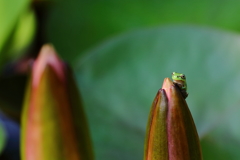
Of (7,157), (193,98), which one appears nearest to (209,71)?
(193,98)

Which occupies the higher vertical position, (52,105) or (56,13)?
(56,13)

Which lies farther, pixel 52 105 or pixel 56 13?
pixel 56 13

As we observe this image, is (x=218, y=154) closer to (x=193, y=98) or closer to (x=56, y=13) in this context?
(x=193, y=98)

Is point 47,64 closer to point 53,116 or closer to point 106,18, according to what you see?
point 53,116

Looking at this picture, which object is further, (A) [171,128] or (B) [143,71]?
(B) [143,71]

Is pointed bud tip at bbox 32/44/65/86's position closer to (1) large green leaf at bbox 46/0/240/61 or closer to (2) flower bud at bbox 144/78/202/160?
(2) flower bud at bbox 144/78/202/160

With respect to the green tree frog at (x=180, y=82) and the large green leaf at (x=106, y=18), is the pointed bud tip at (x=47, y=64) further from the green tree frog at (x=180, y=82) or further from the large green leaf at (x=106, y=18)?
the large green leaf at (x=106, y=18)

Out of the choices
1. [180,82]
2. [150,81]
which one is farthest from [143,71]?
[180,82]
